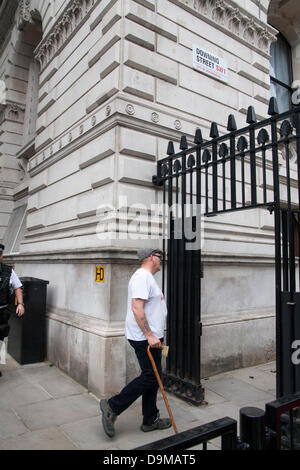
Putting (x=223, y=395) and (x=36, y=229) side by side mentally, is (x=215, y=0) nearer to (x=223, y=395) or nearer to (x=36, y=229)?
(x=36, y=229)

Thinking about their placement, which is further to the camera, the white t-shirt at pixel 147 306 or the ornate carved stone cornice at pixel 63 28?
the ornate carved stone cornice at pixel 63 28

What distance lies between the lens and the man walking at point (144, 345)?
348 centimetres

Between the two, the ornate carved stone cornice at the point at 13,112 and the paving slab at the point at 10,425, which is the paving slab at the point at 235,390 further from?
the ornate carved stone cornice at the point at 13,112

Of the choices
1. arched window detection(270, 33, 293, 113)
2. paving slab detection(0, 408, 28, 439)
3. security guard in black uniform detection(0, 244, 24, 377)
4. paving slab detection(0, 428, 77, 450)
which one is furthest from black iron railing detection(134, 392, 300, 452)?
arched window detection(270, 33, 293, 113)

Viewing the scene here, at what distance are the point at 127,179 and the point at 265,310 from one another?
347 centimetres

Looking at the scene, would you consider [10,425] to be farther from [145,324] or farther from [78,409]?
[145,324]

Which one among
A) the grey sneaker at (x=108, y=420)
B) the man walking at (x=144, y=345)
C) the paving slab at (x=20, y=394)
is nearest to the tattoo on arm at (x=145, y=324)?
the man walking at (x=144, y=345)

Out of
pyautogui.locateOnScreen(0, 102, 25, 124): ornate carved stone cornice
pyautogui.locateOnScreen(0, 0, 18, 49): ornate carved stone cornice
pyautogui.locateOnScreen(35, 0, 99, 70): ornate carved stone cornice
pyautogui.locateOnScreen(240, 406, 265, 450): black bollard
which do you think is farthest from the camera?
pyautogui.locateOnScreen(0, 102, 25, 124): ornate carved stone cornice

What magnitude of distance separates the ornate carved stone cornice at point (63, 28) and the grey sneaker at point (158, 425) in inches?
261

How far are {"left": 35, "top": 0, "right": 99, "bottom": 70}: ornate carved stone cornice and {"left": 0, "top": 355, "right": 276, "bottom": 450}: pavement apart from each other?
250 inches

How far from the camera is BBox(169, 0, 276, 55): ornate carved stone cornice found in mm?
6613

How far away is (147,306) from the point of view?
363 cm

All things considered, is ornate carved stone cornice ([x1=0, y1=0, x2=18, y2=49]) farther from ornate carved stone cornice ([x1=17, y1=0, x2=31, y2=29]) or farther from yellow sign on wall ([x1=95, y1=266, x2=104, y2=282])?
yellow sign on wall ([x1=95, y1=266, x2=104, y2=282])

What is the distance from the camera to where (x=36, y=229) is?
7.98 m
